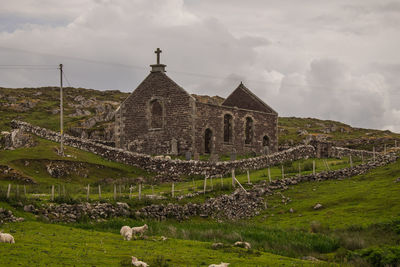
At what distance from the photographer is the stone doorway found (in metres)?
57.4

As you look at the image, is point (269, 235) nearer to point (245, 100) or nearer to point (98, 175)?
point (98, 175)

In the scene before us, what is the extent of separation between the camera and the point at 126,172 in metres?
49.5

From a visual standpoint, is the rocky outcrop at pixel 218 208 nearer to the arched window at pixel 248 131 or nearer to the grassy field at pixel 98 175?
the grassy field at pixel 98 175

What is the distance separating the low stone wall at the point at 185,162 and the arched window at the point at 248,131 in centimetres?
678

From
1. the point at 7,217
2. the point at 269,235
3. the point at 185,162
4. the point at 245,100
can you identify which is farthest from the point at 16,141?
the point at 269,235

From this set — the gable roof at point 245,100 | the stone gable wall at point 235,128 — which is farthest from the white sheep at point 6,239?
the gable roof at point 245,100

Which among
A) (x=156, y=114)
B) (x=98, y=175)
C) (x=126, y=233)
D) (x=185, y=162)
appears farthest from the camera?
(x=156, y=114)

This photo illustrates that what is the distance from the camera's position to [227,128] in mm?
61094

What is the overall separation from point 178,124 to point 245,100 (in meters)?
13.9

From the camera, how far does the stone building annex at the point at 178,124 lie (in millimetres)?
55750

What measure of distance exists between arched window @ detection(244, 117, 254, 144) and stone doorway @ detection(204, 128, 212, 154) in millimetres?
5697

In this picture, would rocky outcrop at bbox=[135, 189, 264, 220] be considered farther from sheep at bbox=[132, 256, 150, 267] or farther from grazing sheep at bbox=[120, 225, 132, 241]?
sheep at bbox=[132, 256, 150, 267]

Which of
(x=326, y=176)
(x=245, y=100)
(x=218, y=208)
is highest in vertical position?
(x=245, y=100)

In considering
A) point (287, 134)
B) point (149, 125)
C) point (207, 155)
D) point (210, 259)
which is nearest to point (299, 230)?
point (210, 259)
